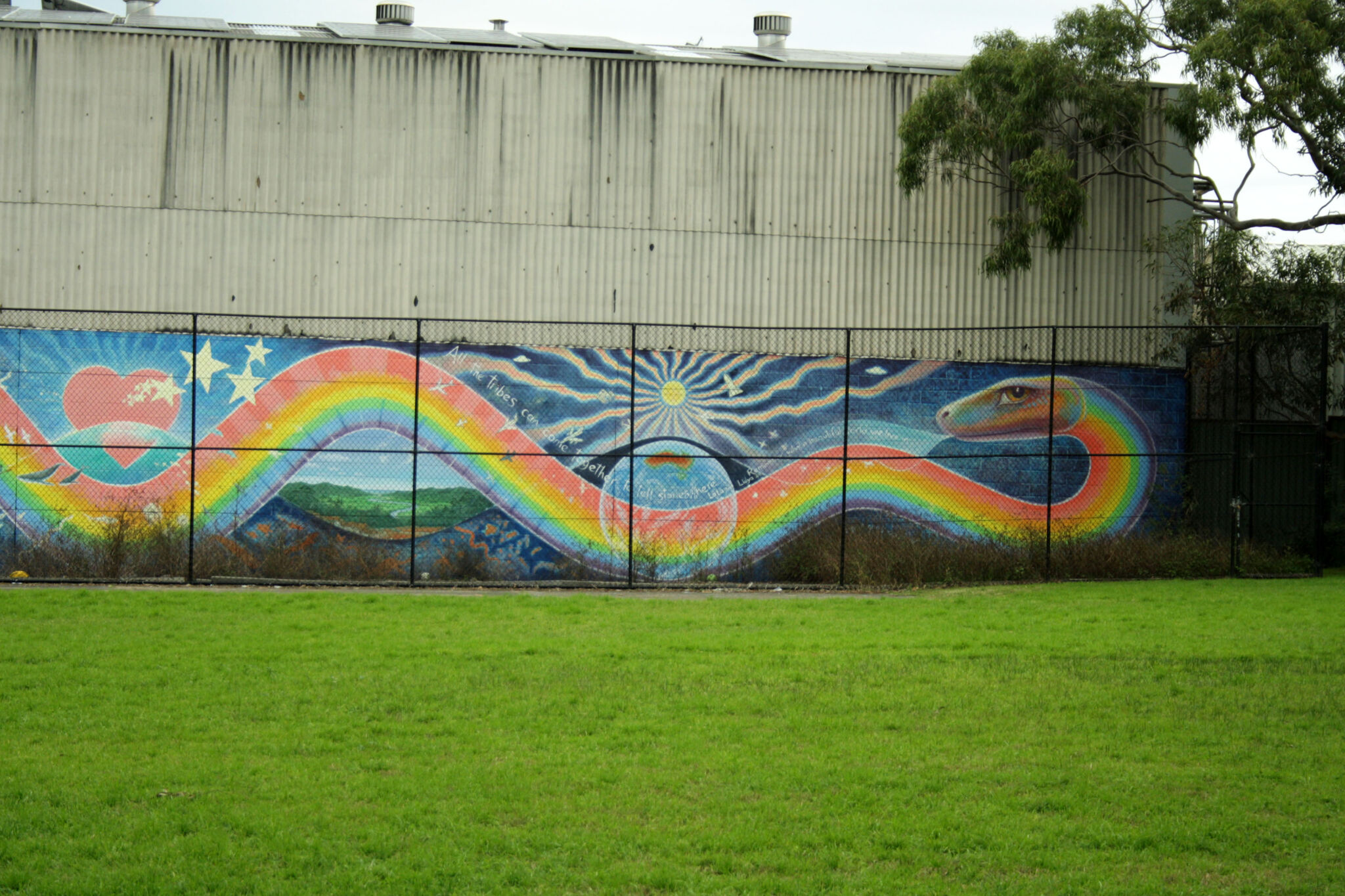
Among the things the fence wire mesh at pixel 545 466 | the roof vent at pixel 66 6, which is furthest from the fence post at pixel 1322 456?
the roof vent at pixel 66 6

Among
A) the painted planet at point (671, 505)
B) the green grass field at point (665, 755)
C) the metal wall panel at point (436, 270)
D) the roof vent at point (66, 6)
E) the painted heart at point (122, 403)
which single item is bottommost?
the green grass field at point (665, 755)

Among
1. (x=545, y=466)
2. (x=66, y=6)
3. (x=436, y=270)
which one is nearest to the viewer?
(x=545, y=466)

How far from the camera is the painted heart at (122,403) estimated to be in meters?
17.9

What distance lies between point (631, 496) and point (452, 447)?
3218mm

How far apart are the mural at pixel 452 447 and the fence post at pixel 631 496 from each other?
7cm

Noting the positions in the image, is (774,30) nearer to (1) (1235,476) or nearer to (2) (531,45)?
(2) (531,45)

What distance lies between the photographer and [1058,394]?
1950 cm

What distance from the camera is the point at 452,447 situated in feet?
59.1

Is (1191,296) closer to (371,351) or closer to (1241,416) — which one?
(1241,416)

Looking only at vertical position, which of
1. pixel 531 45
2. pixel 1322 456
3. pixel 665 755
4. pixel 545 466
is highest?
pixel 531 45

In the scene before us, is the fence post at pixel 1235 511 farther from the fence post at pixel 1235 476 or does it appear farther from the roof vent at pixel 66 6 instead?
the roof vent at pixel 66 6

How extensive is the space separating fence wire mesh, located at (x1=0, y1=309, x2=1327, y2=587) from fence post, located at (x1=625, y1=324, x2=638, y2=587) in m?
0.09

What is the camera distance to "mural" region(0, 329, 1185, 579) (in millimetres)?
17812

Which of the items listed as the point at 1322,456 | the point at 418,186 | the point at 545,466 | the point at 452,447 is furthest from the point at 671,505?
the point at 1322,456
